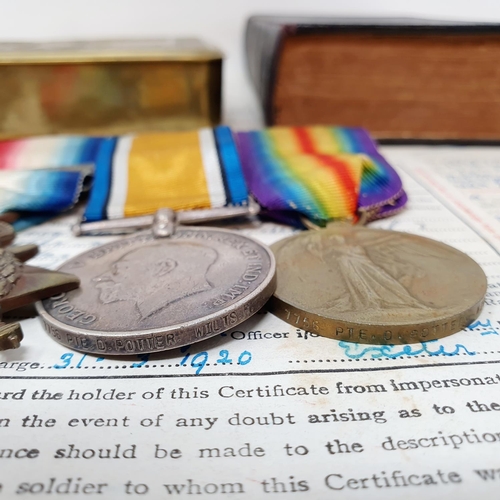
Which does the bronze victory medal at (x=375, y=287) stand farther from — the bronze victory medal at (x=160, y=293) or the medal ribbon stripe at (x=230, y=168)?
the medal ribbon stripe at (x=230, y=168)

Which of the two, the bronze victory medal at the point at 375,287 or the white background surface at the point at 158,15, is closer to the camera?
the bronze victory medal at the point at 375,287

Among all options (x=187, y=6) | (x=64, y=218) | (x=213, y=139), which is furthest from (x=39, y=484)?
(x=187, y=6)

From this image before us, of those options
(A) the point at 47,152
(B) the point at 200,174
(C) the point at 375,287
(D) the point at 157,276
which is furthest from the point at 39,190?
(C) the point at 375,287

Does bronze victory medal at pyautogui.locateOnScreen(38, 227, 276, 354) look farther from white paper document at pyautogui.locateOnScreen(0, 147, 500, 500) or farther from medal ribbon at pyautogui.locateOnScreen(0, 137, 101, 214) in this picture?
medal ribbon at pyautogui.locateOnScreen(0, 137, 101, 214)
